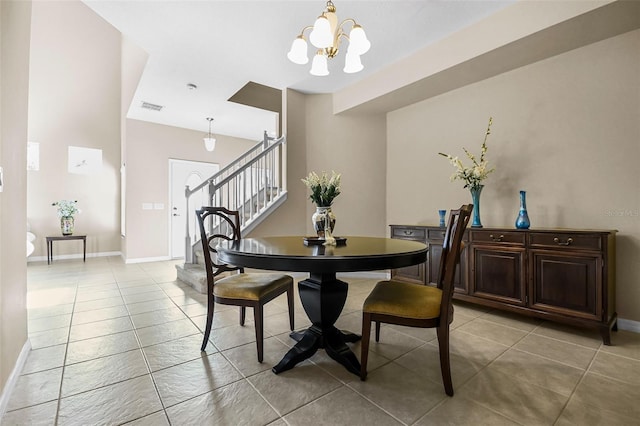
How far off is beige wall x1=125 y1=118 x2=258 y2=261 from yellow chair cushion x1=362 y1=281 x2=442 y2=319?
18.0ft

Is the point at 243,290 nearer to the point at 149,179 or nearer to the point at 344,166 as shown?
the point at 344,166

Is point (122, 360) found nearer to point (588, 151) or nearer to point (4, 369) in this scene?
point (4, 369)

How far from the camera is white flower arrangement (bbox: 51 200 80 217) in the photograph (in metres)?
5.76

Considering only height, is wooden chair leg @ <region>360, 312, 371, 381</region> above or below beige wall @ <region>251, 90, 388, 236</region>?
below

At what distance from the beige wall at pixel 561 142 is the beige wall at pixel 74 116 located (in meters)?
6.64

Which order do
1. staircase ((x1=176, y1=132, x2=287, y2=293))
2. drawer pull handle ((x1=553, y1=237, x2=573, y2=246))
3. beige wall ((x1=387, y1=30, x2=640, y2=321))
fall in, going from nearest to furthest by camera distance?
drawer pull handle ((x1=553, y1=237, x2=573, y2=246)) < beige wall ((x1=387, y1=30, x2=640, y2=321)) < staircase ((x1=176, y1=132, x2=287, y2=293))

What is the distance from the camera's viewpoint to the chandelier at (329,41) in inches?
73.5

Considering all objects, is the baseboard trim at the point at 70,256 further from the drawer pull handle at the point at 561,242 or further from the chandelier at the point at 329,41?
the drawer pull handle at the point at 561,242

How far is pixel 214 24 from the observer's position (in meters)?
2.85

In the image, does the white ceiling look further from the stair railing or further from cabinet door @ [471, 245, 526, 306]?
cabinet door @ [471, 245, 526, 306]

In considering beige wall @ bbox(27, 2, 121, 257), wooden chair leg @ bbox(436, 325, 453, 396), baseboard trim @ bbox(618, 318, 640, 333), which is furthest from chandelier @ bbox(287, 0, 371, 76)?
beige wall @ bbox(27, 2, 121, 257)

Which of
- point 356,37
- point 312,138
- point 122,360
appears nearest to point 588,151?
point 356,37

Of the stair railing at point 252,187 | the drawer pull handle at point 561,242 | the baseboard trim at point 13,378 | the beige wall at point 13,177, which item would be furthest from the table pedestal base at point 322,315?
the stair railing at point 252,187

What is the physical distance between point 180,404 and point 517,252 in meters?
2.74
